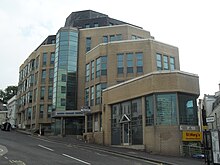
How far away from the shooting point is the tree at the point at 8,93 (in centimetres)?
10350

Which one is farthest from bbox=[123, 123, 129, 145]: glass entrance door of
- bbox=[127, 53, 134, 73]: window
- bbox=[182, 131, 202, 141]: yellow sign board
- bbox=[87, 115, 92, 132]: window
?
bbox=[127, 53, 134, 73]: window

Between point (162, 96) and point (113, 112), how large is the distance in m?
7.79

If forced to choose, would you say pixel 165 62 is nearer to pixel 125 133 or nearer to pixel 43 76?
pixel 125 133

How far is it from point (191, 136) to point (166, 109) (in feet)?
9.85

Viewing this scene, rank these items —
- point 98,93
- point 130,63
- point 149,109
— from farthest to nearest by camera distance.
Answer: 1. point 130,63
2. point 98,93
3. point 149,109

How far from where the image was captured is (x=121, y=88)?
1238 inches

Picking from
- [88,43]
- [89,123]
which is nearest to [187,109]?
[89,123]

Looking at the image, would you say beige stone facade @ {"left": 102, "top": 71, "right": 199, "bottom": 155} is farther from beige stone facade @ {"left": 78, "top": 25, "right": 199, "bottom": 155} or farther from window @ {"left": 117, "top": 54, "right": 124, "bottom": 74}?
window @ {"left": 117, "top": 54, "right": 124, "bottom": 74}

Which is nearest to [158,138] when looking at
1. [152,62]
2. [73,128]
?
[152,62]

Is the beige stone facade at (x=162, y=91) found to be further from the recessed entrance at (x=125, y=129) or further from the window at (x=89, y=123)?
the window at (x=89, y=123)

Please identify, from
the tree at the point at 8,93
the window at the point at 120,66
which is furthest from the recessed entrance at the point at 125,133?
the tree at the point at 8,93

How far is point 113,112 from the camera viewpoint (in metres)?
32.7

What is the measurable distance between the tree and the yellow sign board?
3386 inches

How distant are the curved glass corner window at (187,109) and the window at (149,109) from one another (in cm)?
241
